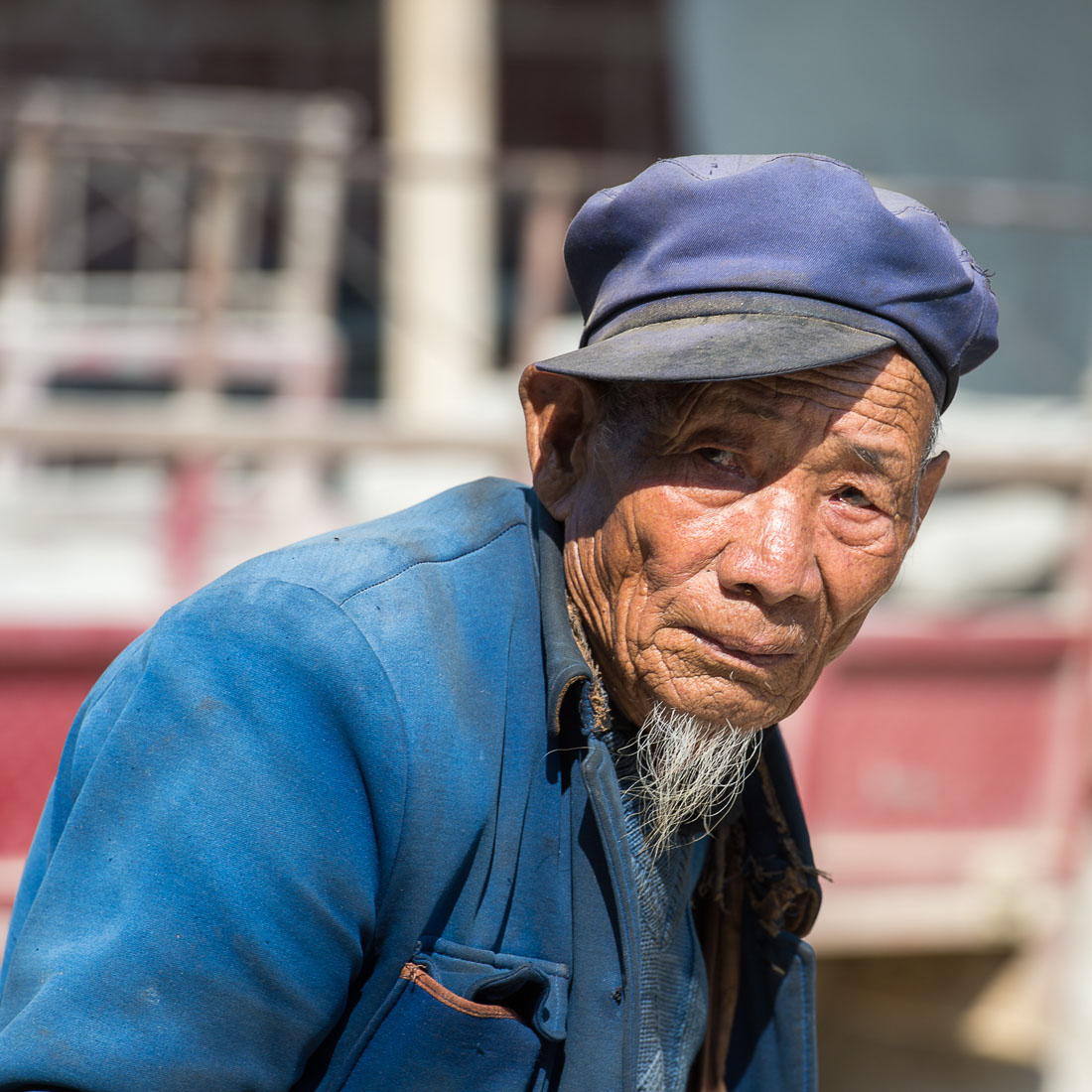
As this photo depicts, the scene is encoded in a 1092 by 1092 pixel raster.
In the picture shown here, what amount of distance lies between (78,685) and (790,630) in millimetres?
2739

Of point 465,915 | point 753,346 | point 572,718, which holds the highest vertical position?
point 753,346

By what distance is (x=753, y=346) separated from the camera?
3.89 ft

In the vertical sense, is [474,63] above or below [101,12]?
below

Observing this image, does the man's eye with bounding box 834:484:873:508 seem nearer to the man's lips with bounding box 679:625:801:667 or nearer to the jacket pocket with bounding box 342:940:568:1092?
the man's lips with bounding box 679:625:801:667

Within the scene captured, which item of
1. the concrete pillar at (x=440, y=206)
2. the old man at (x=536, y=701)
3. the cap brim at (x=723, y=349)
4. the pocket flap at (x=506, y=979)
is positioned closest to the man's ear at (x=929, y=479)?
the old man at (x=536, y=701)

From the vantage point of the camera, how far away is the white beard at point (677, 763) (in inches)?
52.4

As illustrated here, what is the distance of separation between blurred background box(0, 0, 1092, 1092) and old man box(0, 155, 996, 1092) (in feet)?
6.92

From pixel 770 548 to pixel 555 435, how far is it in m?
0.32

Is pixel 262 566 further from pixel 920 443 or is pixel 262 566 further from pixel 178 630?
pixel 920 443

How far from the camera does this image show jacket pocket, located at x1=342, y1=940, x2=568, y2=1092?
1.15 metres

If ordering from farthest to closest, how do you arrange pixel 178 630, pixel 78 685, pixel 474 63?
1. pixel 474 63
2. pixel 78 685
3. pixel 178 630

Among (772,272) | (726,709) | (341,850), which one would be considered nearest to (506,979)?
(341,850)

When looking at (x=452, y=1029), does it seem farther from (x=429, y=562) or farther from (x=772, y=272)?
(x=772, y=272)

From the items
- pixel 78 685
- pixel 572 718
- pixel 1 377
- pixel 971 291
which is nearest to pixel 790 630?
pixel 572 718
